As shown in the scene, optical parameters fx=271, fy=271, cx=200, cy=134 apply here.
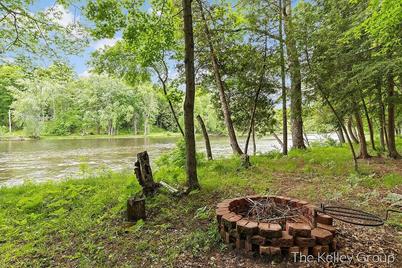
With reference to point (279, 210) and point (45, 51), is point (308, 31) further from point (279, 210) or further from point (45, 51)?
point (45, 51)

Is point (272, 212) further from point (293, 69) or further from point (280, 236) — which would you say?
point (293, 69)

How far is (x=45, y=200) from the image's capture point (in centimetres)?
495

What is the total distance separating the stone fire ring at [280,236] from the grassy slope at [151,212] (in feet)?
0.95

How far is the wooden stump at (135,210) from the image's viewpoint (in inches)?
140

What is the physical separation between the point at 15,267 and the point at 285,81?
294 inches

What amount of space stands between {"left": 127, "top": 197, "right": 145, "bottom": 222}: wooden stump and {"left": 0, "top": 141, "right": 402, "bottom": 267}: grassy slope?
0.47 feet

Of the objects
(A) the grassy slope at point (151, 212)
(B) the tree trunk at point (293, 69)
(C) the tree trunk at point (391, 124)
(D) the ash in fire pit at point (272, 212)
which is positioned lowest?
(A) the grassy slope at point (151, 212)

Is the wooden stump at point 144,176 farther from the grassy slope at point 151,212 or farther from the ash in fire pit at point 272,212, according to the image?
the ash in fire pit at point 272,212

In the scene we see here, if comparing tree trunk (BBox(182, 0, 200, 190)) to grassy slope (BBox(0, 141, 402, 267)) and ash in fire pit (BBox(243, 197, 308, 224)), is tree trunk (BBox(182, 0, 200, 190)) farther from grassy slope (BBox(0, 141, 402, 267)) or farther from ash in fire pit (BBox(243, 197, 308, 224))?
ash in fire pit (BBox(243, 197, 308, 224))

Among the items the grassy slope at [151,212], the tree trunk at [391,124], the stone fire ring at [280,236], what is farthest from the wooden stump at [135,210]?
the tree trunk at [391,124]

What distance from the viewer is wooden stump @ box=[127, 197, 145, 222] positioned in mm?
3549

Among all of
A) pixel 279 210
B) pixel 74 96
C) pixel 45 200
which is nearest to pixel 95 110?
pixel 74 96

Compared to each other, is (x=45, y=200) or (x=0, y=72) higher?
(x=0, y=72)

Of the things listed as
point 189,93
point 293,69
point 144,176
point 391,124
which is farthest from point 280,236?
point 391,124
